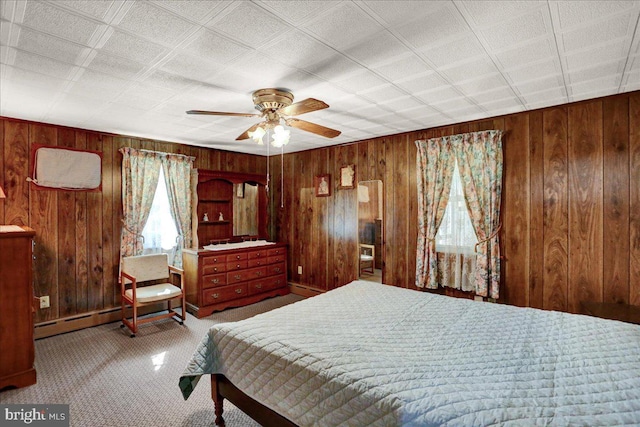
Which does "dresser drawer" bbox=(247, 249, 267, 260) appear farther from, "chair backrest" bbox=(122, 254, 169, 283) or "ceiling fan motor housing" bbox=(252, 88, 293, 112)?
"ceiling fan motor housing" bbox=(252, 88, 293, 112)

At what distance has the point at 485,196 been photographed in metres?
3.43

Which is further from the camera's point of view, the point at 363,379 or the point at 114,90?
the point at 114,90

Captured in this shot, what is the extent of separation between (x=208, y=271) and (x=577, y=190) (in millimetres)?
4268

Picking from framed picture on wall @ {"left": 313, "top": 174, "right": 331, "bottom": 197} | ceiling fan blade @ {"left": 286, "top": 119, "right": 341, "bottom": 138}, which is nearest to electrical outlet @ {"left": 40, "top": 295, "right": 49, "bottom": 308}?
ceiling fan blade @ {"left": 286, "top": 119, "right": 341, "bottom": 138}

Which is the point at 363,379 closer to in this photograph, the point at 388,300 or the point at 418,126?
the point at 388,300

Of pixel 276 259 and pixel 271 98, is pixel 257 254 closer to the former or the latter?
pixel 276 259

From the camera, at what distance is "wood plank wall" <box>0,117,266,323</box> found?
3389 millimetres

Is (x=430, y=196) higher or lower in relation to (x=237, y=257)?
higher

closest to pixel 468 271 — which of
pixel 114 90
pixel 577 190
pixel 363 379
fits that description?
pixel 577 190

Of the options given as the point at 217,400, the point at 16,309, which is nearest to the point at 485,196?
the point at 217,400

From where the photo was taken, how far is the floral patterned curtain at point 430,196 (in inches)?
146

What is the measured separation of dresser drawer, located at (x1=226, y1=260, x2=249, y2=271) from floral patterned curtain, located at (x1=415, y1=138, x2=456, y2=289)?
A: 2458 mm

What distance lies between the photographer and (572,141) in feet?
9.81

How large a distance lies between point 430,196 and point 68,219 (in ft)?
14.1
